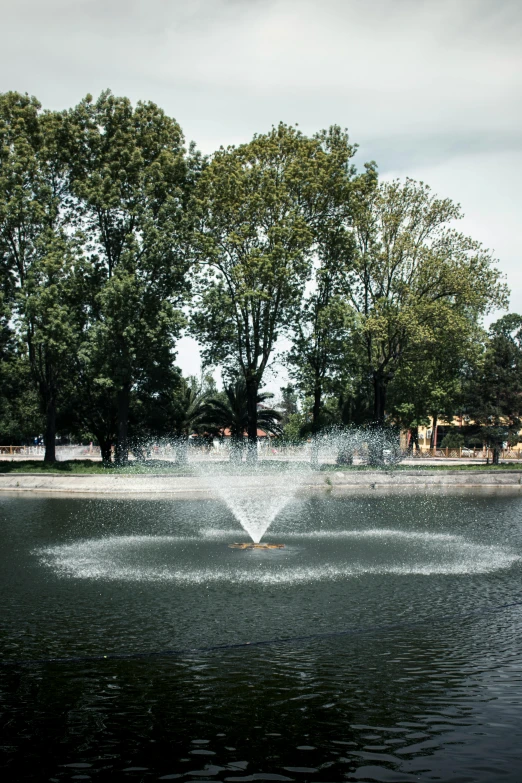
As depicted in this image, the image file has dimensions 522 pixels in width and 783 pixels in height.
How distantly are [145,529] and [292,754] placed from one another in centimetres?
1567

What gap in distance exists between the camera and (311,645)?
31.8 feet

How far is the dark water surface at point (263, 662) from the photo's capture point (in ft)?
20.9

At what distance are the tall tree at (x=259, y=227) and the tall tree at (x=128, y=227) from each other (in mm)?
1898

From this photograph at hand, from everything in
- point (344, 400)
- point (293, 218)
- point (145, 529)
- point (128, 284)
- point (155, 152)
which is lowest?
point (145, 529)

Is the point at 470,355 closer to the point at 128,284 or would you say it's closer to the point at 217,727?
the point at 128,284

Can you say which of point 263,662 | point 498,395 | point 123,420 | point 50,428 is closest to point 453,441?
point 498,395

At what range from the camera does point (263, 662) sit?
29.4 feet

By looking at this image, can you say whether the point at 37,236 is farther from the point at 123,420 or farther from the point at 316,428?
the point at 316,428

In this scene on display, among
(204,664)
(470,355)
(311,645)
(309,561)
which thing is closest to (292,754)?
(204,664)

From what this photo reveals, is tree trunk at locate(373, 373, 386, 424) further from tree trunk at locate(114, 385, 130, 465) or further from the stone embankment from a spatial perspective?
tree trunk at locate(114, 385, 130, 465)

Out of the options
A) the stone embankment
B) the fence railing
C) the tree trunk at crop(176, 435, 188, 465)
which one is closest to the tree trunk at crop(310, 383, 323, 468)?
the stone embankment

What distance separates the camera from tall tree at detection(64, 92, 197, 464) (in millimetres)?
37812

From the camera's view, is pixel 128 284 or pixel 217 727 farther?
pixel 128 284

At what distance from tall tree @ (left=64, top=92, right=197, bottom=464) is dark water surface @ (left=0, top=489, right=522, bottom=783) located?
2038 centimetres
